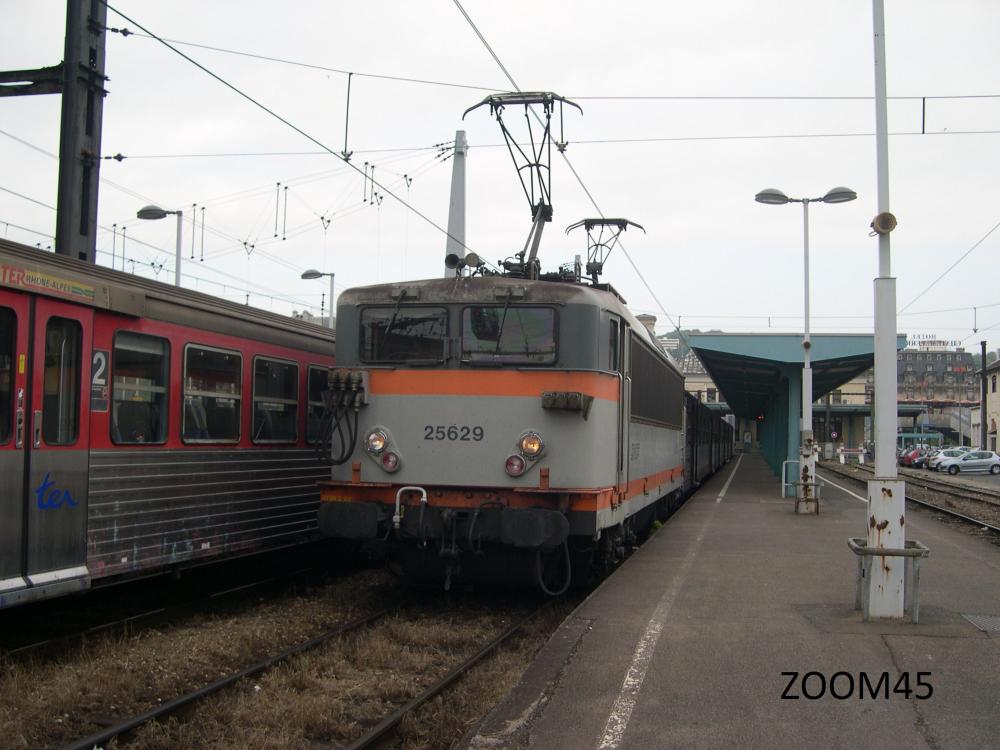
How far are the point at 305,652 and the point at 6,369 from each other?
9.88 feet

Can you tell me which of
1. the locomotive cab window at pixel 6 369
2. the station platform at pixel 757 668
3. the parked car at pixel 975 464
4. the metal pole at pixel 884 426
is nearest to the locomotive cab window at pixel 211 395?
the locomotive cab window at pixel 6 369

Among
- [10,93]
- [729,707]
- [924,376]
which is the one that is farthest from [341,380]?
[924,376]

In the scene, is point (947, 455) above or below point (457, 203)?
below

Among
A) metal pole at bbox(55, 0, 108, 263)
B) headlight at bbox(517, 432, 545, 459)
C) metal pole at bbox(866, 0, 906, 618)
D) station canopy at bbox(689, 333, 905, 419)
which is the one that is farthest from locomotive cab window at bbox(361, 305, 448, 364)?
station canopy at bbox(689, 333, 905, 419)

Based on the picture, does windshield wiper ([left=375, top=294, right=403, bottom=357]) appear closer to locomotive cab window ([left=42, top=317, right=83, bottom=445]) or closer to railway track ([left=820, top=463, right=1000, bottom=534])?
locomotive cab window ([left=42, top=317, right=83, bottom=445])

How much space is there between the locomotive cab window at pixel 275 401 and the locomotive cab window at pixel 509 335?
238cm

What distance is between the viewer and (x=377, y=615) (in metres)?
8.59

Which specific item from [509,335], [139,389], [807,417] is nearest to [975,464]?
[807,417]

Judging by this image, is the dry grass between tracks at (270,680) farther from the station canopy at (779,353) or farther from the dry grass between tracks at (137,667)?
Answer: the station canopy at (779,353)

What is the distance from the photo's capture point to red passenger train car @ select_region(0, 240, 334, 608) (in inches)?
263

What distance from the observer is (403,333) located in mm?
8867

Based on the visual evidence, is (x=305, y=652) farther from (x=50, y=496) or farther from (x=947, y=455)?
(x=947, y=455)

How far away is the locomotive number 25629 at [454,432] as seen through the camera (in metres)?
8.43

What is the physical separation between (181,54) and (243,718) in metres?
6.82
